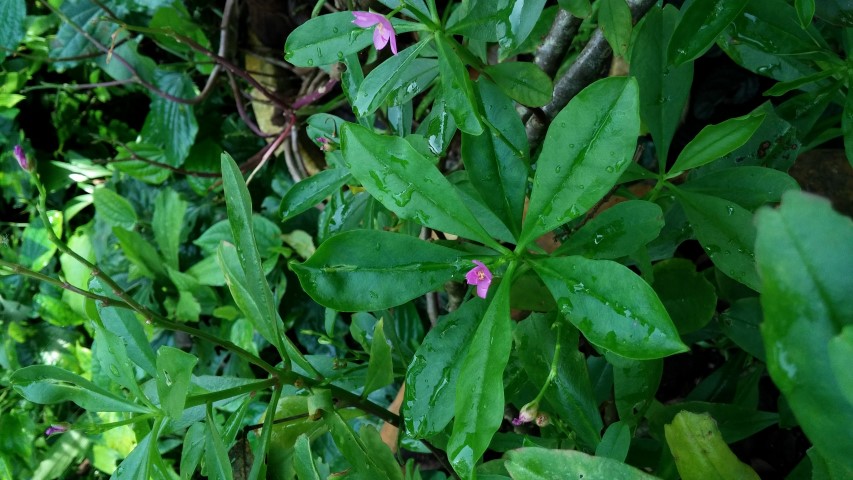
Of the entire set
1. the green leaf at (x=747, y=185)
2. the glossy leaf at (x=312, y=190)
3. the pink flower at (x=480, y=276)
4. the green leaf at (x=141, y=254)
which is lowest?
the green leaf at (x=141, y=254)

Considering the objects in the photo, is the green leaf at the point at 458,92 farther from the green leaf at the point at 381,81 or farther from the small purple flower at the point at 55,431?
the small purple flower at the point at 55,431

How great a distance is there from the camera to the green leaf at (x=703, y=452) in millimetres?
428

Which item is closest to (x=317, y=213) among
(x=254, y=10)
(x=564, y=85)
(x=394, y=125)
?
(x=254, y=10)

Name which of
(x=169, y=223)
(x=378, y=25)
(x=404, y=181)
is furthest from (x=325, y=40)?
(x=169, y=223)

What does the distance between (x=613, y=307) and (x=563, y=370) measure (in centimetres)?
18

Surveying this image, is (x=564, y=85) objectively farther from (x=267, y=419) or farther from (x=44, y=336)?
(x=44, y=336)

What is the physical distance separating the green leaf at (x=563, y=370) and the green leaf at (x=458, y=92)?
0.60ft

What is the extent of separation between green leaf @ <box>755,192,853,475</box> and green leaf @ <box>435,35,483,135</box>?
0.25 metres

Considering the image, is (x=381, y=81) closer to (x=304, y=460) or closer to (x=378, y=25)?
(x=378, y=25)

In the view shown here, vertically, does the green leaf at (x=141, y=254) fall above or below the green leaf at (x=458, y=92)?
below

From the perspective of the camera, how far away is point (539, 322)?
1.82ft

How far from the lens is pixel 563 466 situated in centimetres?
40

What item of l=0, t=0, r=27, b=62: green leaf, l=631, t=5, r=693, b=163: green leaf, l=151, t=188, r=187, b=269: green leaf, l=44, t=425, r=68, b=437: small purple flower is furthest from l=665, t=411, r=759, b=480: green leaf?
l=0, t=0, r=27, b=62: green leaf

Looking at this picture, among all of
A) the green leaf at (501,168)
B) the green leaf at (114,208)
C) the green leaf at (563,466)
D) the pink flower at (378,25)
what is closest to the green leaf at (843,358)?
the green leaf at (563,466)
